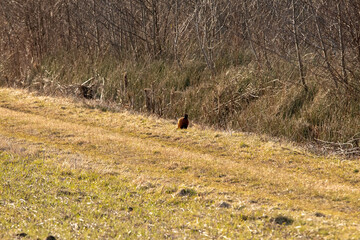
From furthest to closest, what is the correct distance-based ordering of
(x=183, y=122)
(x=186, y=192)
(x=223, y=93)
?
(x=223, y=93) < (x=183, y=122) < (x=186, y=192)

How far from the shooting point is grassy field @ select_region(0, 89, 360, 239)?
470 cm

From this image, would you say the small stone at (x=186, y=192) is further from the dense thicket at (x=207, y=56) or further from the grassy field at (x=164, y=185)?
the dense thicket at (x=207, y=56)

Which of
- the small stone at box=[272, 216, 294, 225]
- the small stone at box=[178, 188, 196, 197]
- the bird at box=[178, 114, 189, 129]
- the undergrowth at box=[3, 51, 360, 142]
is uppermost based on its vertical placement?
the undergrowth at box=[3, 51, 360, 142]

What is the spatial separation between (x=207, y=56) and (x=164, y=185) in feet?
26.4

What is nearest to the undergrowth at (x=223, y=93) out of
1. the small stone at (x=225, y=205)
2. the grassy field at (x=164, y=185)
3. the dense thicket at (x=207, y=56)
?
the dense thicket at (x=207, y=56)

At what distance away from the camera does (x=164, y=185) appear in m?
6.09

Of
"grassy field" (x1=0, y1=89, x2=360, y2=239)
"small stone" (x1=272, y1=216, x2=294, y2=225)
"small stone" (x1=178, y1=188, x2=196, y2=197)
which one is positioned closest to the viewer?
"grassy field" (x1=0, y1=89, x2=360, y2=239)

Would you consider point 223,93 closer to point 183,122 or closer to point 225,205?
point 183,122

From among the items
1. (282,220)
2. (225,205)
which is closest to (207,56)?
(225,205)

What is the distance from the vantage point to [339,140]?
29.9 ft

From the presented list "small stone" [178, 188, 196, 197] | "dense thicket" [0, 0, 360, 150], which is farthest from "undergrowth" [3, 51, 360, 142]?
"small stone" [178, 188, 196, 197]

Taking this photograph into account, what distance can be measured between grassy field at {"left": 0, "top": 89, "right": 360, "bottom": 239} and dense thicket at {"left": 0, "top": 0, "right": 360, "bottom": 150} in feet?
5.17

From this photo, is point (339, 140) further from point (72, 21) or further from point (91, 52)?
point (72, 21)

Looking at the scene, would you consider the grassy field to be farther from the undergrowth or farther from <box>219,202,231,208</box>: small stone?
the undergrowth
